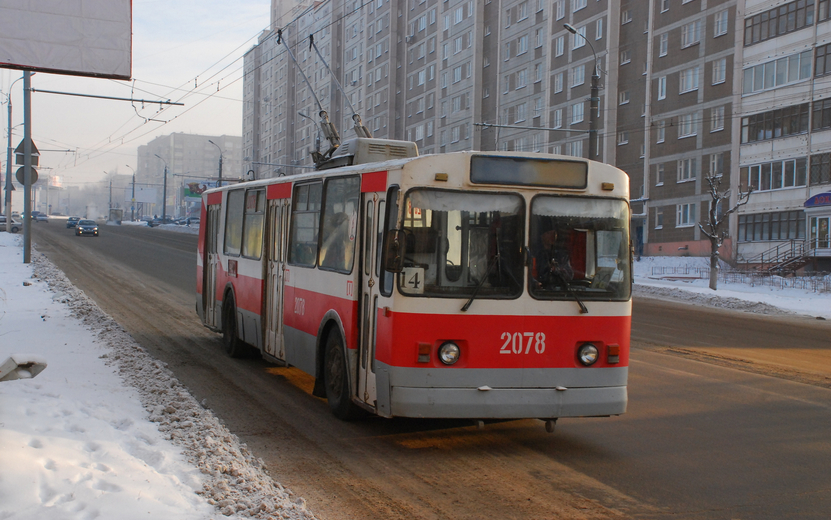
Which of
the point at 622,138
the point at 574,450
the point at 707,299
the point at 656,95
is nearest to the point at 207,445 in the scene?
the point at 574,450

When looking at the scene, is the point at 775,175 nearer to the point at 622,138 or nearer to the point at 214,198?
the point at 622,138

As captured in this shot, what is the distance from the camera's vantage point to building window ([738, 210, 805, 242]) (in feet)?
129

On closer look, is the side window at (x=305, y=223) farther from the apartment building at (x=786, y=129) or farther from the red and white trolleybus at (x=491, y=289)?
the apartment building at (x=786, y=129)

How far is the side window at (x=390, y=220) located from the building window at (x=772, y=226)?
37.1 meters

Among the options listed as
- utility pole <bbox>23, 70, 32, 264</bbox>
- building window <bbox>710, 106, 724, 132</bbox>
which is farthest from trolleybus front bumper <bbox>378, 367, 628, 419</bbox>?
building window <bbox>710, 106, 724, 132</bbox>

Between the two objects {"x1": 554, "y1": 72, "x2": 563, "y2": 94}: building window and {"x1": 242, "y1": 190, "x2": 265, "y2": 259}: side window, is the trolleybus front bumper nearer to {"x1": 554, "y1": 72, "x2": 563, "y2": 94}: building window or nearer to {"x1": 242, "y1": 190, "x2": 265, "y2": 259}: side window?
{"x1": 242, "y1": 190, "x2": 265, "y2": 259}: side window

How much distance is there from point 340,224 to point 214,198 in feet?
19.5

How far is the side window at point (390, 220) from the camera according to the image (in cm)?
677

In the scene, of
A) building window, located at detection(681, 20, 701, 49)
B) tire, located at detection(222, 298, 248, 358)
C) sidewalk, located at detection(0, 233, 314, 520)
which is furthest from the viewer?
building window, located at detection(681, 20, 701, 49)

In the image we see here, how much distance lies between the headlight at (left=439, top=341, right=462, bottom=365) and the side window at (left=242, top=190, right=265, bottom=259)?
4.76 metres

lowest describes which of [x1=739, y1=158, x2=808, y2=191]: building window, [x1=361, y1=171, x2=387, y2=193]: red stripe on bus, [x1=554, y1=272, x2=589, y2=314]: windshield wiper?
[x1=554, y1=272, x2=589, y2=314]: windshield wiper

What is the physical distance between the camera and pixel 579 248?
6910 mm

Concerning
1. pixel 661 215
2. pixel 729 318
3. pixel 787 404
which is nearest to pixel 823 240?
pixel 661 215

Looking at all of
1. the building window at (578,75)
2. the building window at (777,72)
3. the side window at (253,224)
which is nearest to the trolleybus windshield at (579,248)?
the side window at (253,224)
